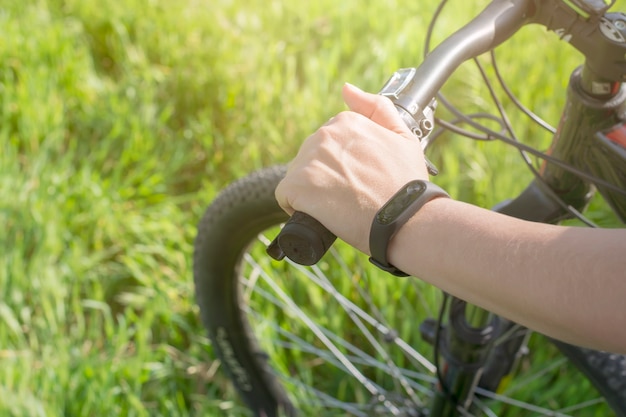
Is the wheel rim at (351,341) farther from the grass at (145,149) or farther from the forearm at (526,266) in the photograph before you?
the forearm at (526,266)

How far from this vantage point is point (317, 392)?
1986 millimetres

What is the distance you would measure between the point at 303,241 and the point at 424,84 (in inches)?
10.6

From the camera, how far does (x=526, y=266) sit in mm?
856

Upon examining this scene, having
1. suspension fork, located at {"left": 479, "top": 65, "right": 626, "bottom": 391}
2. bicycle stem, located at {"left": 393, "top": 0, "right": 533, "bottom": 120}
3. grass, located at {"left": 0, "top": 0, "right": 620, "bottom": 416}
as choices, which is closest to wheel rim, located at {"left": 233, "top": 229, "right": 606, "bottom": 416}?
grass, located at {"left": 0, "top": 0, "right": 620, "bottom": 416}

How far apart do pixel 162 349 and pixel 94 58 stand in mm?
1347

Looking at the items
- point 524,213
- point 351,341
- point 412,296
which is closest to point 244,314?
point 351,341

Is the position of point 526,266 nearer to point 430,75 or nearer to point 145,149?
point 430,75

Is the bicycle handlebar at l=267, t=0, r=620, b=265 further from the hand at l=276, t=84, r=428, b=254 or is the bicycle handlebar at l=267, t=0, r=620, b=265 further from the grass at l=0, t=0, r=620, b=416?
the grass at l=0, t=0, r=620, b=416

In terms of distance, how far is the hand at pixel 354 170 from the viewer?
0.92 metres

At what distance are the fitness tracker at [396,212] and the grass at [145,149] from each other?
114 cm

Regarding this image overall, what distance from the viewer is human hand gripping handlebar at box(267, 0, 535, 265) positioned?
890mm

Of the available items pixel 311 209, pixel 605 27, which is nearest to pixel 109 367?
pixel 311 209

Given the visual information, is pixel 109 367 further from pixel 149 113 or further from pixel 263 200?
pixel 149 113

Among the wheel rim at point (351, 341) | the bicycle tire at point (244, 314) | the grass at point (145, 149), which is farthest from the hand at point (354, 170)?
the grass at point (145, 149)
